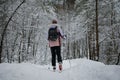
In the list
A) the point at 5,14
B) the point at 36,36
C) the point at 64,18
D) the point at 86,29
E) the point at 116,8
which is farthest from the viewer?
the point at 64,18

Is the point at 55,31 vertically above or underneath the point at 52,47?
above

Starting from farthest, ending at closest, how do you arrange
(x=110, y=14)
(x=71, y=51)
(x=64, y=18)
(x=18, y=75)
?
(x=71, y=51) < (x=64, y=18) < (x=110, y=14) < (x=18, y=75)

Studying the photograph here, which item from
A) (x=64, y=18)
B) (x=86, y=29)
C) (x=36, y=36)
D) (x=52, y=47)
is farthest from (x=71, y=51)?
(x=52, y=47)

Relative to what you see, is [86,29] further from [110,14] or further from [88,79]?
[88,79]

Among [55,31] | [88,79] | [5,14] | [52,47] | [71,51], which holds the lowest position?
[71,51]

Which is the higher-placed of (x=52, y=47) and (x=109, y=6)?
(x=109, y=6)

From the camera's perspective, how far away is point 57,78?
22.6 ft

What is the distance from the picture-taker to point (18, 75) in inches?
262

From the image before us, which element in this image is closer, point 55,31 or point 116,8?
point 55,31

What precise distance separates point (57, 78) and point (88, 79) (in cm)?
104

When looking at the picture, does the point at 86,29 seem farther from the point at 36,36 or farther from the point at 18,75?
the point at 18,75

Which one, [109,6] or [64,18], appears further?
[64,18]

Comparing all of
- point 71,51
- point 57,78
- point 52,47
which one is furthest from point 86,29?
point 71,51

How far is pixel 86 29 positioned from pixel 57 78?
2066 cm
